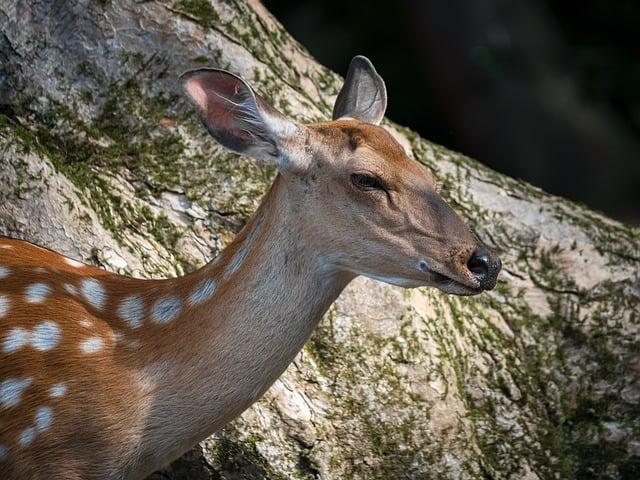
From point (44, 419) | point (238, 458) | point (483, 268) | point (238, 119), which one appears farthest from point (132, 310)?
point (483, 268)

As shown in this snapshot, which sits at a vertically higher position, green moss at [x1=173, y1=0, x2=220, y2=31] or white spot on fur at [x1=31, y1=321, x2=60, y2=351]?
green moss at [x1=173, y1=0, x2=220, y2=31]

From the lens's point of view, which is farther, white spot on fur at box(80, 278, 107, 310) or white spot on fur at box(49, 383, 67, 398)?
white spot on fur at box(80, 278, 107, 310)

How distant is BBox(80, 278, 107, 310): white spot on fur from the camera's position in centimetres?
439

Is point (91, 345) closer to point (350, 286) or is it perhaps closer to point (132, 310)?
point (132, 310)

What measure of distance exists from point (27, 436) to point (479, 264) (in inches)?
58.9

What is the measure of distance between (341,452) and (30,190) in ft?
5.11

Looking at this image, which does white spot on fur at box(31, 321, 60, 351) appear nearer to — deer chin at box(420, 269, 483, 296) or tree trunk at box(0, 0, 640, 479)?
tree trunk at box(0, 0, 640, 479)

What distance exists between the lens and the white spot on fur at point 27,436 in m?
4.07

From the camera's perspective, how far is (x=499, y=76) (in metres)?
9.98

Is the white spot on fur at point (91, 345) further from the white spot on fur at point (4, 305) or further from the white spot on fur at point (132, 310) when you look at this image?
the white spot on fur at point (4, 305)

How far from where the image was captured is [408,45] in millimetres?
10117

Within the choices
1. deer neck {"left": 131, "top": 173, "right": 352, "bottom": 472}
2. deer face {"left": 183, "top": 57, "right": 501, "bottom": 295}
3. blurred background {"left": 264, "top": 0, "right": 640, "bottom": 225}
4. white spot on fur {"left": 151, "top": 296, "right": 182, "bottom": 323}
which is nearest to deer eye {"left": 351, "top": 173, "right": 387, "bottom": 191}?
deer face {"left": 183, "top": 57, "right": 501, "bottom": 295}

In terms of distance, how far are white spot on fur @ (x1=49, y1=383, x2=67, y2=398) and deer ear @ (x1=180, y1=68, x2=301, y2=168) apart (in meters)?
0.92

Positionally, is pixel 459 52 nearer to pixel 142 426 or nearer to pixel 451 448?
pixel 451 448
